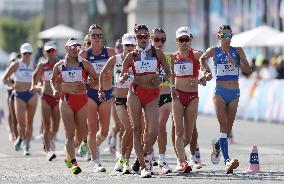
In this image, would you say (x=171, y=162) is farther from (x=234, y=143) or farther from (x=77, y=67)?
(x=234, y=143)

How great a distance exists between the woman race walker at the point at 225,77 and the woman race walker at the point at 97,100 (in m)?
1.67

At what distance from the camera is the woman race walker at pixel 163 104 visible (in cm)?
1834

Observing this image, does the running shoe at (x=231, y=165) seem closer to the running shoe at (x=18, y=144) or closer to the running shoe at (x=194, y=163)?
the running shoe at (x=194, y=163)

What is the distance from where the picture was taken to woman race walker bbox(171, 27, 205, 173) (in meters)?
18.4

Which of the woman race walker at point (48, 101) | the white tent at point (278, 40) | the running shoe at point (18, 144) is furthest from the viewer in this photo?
the white tent at point (278, 40)

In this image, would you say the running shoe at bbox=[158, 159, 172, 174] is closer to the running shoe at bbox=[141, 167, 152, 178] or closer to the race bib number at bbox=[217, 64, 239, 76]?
the running shoe at bbox=[141, 167, 152, 178]

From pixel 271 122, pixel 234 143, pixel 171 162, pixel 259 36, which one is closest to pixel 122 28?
pixel 259 36

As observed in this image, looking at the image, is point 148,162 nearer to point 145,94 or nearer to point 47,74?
point 145,94

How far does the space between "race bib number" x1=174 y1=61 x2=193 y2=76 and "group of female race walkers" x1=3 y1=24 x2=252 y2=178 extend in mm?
14

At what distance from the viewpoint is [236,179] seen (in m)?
16.8

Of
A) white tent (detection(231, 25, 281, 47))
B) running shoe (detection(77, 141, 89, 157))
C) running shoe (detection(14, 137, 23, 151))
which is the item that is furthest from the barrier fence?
running shoe (detection(77, 141, 89, 157))

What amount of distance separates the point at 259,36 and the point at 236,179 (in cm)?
2267

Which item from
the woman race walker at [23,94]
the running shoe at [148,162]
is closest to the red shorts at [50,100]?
Result: the woman race walker at [23,94]

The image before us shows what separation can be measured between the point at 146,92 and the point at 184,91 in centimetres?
114
